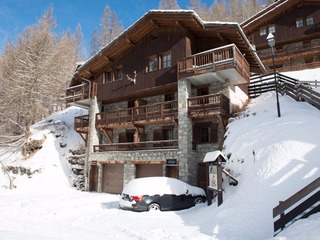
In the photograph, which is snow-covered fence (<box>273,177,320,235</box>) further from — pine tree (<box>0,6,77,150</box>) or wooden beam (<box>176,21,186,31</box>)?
pine tree (<box>0,6,77,150</box>)

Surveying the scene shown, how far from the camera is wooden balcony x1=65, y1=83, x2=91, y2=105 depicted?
25.1m

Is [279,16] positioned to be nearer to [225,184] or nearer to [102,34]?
[225,184]

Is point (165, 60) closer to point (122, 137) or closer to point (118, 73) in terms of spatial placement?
point (118, 73)

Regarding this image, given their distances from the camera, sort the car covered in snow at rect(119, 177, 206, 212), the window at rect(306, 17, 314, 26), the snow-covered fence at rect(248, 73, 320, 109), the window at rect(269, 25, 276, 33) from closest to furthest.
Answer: the car covered in snow at rect(119, 177, 206, 212) < the snow-covered fence at rect(248, 73, 320, 109) < the window at rect(306, 17, 314, 26) < the window at rect(269, 25, 276, 33)

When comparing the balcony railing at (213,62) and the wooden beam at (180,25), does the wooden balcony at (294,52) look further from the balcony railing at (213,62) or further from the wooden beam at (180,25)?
the wooden beam at (180,25)

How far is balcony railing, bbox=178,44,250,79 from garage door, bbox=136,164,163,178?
267 inches

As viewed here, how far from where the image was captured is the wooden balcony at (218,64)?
16.6 meters

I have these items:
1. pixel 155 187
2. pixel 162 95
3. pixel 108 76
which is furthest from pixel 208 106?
pixel 108 76

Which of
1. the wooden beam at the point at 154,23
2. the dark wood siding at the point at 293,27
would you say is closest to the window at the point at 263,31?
the dark wood siding at the point at 293,27

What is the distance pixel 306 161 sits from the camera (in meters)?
9.34

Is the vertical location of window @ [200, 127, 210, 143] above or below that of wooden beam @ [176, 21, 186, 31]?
below

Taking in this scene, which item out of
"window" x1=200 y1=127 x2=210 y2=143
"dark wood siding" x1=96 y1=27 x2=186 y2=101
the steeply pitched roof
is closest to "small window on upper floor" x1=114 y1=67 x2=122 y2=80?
"dark wood siding" x1=96 y1=27 x2=186 y2=101

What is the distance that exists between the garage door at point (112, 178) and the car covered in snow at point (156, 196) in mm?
8681

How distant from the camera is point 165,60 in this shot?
20609 mm
